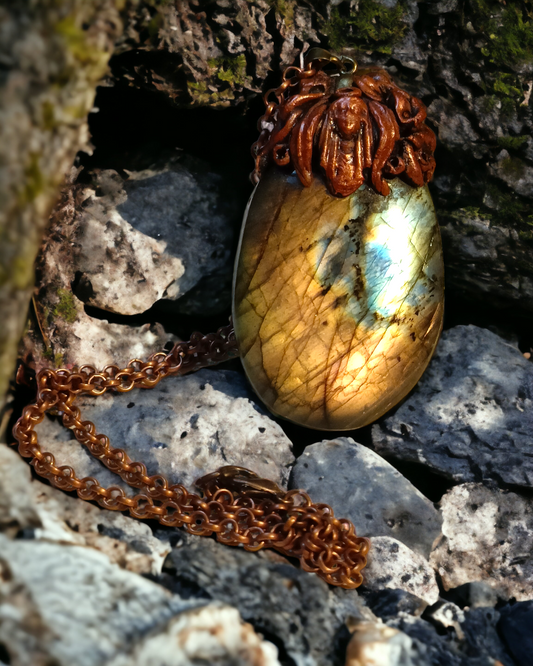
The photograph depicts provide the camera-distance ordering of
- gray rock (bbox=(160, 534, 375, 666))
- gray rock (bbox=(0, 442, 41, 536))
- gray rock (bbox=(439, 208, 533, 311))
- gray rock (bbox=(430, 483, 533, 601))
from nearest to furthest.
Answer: gray rock (bbox=(0, 442, 41, 536)) → gray rock (bbox=(160, 534, 375, 666)) → gray rock (bbox=(430, 483, 533, 601)) → gray rock (bbox=(439, 208, 533, 311))

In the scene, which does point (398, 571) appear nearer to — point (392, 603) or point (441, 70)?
point (392, 603)

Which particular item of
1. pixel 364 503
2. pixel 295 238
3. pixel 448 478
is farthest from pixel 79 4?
pixel 448 478

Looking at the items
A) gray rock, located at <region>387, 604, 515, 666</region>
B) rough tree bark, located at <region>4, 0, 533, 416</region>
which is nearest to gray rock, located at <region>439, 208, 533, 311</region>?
rough tree bark, located at <region>4, 0, 533, 416</region>

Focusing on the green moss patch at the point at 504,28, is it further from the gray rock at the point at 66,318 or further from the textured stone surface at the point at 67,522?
the textured stone surface at the point at 67,522

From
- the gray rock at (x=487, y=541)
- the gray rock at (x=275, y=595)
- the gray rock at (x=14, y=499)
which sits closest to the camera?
the gray rock at (x=14, y=499)

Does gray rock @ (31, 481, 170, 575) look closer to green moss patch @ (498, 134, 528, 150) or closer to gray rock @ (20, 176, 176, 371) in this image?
gray rock @ (20, 176, 176, 371)

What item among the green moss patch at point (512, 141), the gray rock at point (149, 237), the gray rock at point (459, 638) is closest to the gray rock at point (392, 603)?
the gray rock at point (459, 638)
